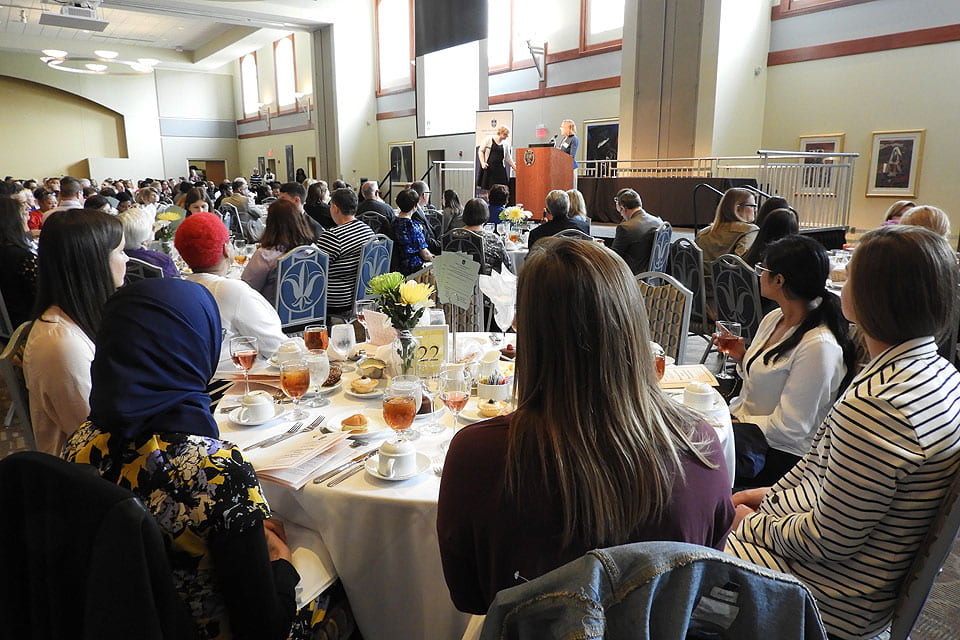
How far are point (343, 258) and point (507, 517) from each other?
4.32 metres

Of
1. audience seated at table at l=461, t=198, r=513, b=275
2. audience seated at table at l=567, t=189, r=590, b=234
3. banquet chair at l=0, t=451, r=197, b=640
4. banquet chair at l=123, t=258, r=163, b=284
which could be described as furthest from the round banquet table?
audience seated at table at l=567, t=189, r=590, b=234

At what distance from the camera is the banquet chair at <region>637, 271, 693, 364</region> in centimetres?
304

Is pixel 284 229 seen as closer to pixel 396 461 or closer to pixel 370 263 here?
pixel 370 263

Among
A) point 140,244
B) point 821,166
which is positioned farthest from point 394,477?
point 821,166

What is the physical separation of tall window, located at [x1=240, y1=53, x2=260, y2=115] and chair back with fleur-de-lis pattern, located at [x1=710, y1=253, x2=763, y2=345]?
70.9ft

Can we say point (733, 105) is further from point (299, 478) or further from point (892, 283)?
point (299, 478)

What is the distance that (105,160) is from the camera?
71.5 feet

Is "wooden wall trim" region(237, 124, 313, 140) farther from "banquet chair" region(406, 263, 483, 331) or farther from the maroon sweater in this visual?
the maroon sweater

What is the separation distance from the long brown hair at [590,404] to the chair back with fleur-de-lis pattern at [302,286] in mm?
3607

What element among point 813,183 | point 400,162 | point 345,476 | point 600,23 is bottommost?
point 345,476

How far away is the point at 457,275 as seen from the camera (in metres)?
2.12

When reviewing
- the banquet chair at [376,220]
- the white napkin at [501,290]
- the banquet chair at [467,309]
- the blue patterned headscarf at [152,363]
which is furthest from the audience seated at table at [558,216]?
the blue patterned headscarf at [152,363]

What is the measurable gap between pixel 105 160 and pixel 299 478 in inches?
968

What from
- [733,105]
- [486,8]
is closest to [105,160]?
[486,8]
